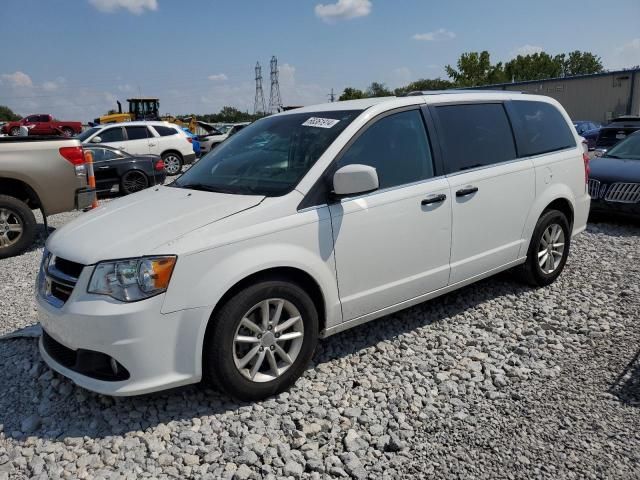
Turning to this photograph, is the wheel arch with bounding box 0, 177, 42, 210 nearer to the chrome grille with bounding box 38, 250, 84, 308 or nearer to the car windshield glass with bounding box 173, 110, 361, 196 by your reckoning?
the car windshield glass with bounding box 173, 110, 361, 196

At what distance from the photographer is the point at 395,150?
3.71 meters

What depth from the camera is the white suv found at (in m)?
14.7

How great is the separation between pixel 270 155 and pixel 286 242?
914 mm

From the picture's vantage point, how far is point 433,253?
3824mm

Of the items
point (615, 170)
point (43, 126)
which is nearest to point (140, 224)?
point (615, 170)

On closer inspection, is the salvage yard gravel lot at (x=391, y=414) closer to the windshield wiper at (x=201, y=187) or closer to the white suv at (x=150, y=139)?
the windshield wiper at (x=201, y=187)

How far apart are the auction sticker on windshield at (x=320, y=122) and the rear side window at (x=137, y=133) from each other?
496 inches

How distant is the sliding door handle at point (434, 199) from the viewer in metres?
3.72

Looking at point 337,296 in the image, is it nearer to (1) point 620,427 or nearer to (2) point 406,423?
(2) point 406,423

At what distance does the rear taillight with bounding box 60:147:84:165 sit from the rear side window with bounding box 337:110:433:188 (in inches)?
201

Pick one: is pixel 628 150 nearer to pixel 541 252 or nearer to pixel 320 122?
pixel 541 252

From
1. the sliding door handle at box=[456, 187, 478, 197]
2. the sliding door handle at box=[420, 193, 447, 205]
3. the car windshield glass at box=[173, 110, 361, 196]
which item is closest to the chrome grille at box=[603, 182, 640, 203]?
the sliding door handle at box=[456, 187, 478, 197]

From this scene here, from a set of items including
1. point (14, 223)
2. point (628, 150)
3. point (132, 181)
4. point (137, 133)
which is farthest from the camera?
point (137, 133)

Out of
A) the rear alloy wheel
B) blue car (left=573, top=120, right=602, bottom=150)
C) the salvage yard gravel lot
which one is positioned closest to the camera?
the salvage yard gravel lot
